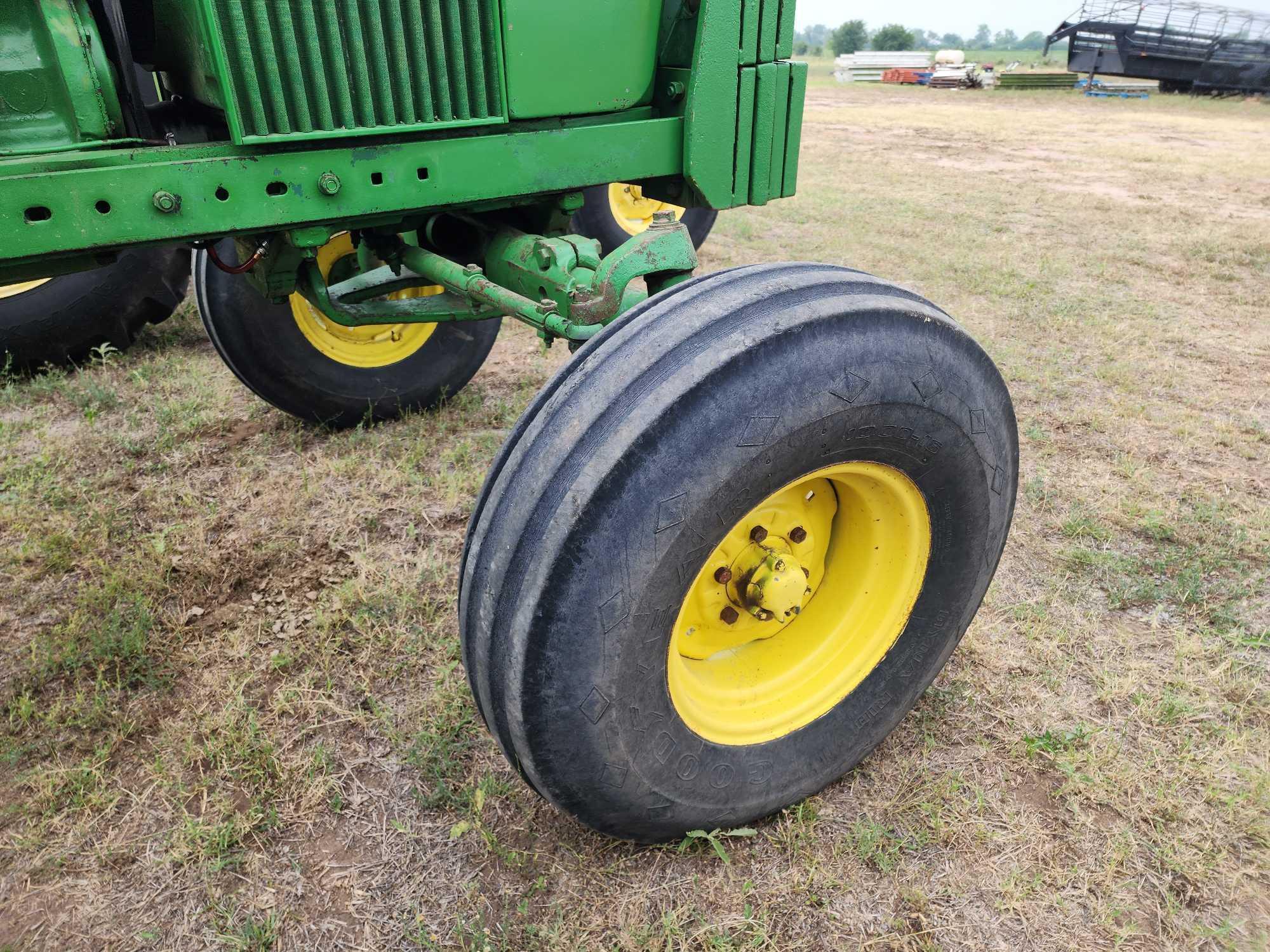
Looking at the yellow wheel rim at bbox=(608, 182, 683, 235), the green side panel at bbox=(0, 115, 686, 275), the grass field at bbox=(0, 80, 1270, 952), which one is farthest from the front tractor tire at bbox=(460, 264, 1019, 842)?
the yellow wheel rim at bbox=(608, 182, 683, 235)

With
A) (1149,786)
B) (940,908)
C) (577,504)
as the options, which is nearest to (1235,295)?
(1149,786)

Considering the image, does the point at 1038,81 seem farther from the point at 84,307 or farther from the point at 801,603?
the point at 801,603

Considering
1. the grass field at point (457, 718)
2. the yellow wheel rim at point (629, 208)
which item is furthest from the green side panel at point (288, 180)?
the yellow wheel rim at point (629, 208)

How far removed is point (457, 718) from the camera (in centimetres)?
212

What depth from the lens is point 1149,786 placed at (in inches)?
76.1

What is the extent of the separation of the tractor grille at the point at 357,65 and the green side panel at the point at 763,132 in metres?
0.73

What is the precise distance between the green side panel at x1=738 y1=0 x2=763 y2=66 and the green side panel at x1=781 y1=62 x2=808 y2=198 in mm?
171

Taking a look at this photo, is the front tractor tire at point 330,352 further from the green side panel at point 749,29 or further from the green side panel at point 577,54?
the green side panel at point 749,29

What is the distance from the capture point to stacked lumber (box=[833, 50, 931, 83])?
2758 cm

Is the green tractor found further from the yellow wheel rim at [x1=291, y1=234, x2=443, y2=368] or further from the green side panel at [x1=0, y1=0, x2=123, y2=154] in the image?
the yellow wheel rim at [x1=291, y1=234, x2=443, y2=368]

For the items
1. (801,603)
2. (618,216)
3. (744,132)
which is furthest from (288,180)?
(618,216)

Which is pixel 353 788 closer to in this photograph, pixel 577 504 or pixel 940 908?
pixel 577 504

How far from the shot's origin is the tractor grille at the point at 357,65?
169 cm

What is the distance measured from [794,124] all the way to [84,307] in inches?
132
